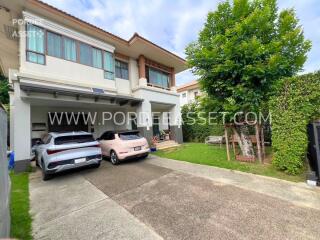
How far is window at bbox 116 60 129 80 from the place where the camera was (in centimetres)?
1298

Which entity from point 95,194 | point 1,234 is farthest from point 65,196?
point 1,234

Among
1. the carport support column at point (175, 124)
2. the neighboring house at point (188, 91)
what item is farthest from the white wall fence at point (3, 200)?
the neighboring house at point (188, 91)

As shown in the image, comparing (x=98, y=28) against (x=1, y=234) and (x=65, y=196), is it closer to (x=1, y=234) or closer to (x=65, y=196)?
(x=65, y=196)

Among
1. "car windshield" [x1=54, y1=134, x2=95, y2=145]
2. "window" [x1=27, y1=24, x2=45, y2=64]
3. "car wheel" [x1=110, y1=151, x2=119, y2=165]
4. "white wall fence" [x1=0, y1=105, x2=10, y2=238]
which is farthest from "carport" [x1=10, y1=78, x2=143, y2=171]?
"white wall fence" [x1=0, y1=105, x2=10, y2=238]

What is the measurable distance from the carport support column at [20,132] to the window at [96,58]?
4481 millimetres

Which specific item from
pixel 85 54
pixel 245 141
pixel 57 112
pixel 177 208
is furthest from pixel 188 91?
pixel 177 208

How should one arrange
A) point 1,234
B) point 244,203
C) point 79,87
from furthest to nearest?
point 79,87, point 244,203, point 1,234

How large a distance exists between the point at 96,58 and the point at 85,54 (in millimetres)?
728

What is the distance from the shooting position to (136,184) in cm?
555

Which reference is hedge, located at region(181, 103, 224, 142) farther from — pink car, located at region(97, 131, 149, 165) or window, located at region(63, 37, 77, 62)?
window, located at region(63, 37, 77, 62)

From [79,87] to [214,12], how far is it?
8.23m

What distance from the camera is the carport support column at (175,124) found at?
15160 mm

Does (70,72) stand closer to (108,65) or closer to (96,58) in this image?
(96,58)

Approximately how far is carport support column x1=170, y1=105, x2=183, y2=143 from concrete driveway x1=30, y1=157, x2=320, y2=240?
895 cm
